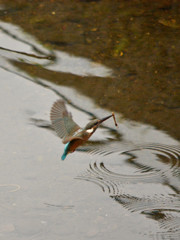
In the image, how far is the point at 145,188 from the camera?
11.8 feet

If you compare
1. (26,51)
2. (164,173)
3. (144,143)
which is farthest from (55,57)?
(164,173)

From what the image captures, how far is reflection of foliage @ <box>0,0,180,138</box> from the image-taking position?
4.56 m

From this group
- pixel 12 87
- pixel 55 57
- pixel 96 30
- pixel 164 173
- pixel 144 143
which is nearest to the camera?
pixel 164 173

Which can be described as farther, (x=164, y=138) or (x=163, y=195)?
(x=164, y=138)

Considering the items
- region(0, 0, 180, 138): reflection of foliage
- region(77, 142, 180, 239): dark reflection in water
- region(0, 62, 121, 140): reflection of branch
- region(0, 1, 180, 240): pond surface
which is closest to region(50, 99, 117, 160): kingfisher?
region(0, 1, 180, 240): pond surface

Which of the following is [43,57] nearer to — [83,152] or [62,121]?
[83,152]

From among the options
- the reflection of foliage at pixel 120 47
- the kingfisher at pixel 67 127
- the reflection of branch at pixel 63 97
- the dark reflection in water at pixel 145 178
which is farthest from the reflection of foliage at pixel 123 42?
the kingfisher at pixel 67 127

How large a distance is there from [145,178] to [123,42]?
212 cm

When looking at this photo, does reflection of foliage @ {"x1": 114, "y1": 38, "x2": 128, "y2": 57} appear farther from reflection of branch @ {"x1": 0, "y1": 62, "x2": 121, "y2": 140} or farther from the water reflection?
reflection of branch @ {"x1": 0, "y1": 62, "x2": 121, "y2": 140}

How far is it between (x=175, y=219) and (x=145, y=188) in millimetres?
371

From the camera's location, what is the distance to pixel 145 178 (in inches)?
145

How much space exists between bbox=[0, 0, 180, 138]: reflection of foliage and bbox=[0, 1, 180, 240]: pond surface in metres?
0.02

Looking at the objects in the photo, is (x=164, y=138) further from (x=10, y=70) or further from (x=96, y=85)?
(x=10, y=70)

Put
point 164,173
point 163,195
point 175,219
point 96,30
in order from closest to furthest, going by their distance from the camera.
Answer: point 175,219 < point 163,195 < point 164,173 < point 96,30
